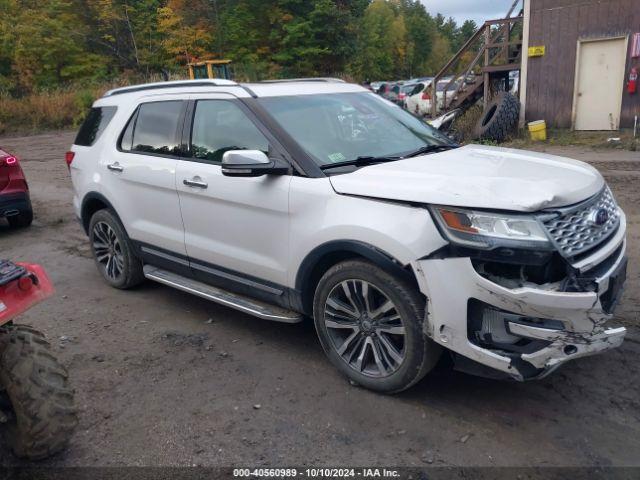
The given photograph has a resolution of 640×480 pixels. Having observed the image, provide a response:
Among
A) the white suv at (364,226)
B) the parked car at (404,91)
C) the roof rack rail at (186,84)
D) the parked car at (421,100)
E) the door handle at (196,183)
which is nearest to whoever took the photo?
the white suv at (364,226)

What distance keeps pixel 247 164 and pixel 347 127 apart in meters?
0.95

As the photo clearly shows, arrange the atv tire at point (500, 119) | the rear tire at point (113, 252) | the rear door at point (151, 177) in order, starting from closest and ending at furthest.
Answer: the rear door at point (151, 177) < the rear tire at point (113, 252) < the atv tire at point (500, 119)

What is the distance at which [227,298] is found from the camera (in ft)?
13.9

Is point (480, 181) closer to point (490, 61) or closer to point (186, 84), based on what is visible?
point (186, 84)

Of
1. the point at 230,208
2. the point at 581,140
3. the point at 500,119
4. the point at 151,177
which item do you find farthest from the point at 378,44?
the point at 230,208

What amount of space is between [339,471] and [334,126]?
7.69ft

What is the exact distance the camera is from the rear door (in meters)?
4.58

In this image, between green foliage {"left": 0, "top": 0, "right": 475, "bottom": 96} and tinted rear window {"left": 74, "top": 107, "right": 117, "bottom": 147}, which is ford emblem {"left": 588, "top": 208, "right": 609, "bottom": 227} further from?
green foliage {"left": 0, "top": 0, "right": 475, "bottom": 96}

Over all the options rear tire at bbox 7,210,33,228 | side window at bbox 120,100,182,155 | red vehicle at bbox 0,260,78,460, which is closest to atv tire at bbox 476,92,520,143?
rear tire at bbox 7,210,33,228

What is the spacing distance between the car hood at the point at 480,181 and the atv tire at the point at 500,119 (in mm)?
10520

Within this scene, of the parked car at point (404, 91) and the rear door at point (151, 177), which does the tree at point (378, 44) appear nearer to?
the parked car at point (404, 91)

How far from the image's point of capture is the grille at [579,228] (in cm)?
289

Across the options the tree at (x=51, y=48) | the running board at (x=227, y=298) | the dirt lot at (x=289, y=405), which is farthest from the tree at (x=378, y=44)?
the dirt lot at (x=289, y=405)

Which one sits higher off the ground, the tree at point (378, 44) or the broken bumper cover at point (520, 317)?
the tree at point (378, 44)
